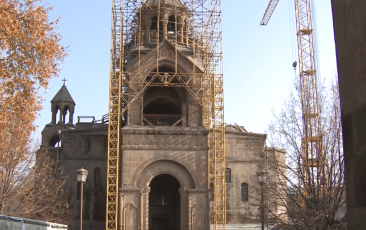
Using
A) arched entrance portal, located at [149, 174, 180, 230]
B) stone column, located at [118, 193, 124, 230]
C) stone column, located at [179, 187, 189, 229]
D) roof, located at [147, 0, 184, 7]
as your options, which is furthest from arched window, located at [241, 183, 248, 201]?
roof, located at [147, 0, 184, 7]

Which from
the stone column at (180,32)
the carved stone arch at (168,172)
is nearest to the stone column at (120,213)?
the carved stone arch at (168,172)

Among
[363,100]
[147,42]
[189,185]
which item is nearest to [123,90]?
[147,42]

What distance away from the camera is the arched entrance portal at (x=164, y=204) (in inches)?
1368

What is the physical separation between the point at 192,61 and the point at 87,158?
11218mm

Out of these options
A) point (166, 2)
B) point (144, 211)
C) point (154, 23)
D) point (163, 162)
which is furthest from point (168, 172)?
point (166, 2)

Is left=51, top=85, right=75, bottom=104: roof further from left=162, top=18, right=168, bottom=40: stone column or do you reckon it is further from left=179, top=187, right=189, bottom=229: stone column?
left=179, top=187, right=189, bottom=229: stone column

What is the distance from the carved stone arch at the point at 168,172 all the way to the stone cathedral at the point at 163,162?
62mm

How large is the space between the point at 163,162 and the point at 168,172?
2.31ft

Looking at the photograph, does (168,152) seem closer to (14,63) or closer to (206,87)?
(206,87)

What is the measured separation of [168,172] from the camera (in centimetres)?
3058

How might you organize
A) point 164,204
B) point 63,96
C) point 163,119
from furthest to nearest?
point 63,96 → point 164,204 → point 163,119

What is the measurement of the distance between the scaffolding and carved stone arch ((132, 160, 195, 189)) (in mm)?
1919

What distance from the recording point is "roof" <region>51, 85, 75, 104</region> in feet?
152

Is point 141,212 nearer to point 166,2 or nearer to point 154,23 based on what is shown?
point 154,23
